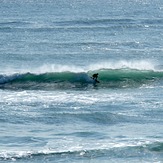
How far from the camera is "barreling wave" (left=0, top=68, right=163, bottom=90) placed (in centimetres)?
5234

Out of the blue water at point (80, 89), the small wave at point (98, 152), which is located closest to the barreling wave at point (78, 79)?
the blue water at point (80, 89)

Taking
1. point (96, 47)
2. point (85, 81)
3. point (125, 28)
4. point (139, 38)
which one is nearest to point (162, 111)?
point (85, 81)

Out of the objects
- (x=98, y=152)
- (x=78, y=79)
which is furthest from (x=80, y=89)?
(x=98, y=152)

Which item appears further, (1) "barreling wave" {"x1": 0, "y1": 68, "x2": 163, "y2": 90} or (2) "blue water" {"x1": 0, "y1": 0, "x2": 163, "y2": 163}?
(1) "barreling wave" {"x1": 0, "y1": 68, "x2": 163, "y2": 90}

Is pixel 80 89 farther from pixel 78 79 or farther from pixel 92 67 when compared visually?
pixel 92 67

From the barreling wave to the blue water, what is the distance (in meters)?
0.07

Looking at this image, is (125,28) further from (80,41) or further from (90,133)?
(90,133)

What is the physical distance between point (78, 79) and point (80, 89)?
2.98 metres

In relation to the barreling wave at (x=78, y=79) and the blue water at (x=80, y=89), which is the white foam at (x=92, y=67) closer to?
the blue water at (x=80, y=89)

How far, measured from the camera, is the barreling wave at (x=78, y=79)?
52.3 metres

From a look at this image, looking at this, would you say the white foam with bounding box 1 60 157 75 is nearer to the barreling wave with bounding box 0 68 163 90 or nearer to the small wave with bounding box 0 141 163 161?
the barreling wave with bounding box 0 68 163 90

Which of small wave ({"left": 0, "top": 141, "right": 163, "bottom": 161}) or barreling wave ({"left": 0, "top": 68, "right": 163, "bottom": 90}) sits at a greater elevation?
barreling wave ({"left": 0, "top": 68, "right": 163, "bottom": 90})

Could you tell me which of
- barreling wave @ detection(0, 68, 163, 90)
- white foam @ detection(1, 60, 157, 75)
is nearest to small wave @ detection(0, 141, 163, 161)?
barreling wave @ detection(0, 68, 163, 90)

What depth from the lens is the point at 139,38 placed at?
75562 millimetres
